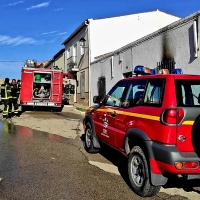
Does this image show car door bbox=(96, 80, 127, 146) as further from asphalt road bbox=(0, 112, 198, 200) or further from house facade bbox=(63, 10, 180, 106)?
house facade bbox=(63, 10, 180, 106)

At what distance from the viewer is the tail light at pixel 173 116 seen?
344cm

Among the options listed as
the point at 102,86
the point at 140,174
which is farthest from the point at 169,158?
the point at 102,86

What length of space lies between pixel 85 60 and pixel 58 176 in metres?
17.4

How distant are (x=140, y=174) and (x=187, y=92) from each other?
1387 mm

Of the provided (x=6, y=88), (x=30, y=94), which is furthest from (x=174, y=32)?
(x=30, y=94)

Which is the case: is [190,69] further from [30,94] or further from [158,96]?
[30,94]

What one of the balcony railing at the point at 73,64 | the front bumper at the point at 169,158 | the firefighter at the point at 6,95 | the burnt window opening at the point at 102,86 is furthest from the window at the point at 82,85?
the front bumper at the point at 169,158

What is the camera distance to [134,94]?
181 inches

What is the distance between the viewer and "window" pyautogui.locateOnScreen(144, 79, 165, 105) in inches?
150

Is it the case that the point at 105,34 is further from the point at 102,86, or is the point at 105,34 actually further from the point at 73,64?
the point at 102,86

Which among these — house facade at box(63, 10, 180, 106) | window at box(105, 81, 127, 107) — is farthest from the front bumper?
house facade at box(63, 10, 180, 106)

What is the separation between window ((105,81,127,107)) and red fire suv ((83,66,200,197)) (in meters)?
0.20

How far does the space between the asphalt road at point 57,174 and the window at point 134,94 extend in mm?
1335

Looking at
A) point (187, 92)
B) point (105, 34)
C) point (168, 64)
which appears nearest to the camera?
point (187, 92)
